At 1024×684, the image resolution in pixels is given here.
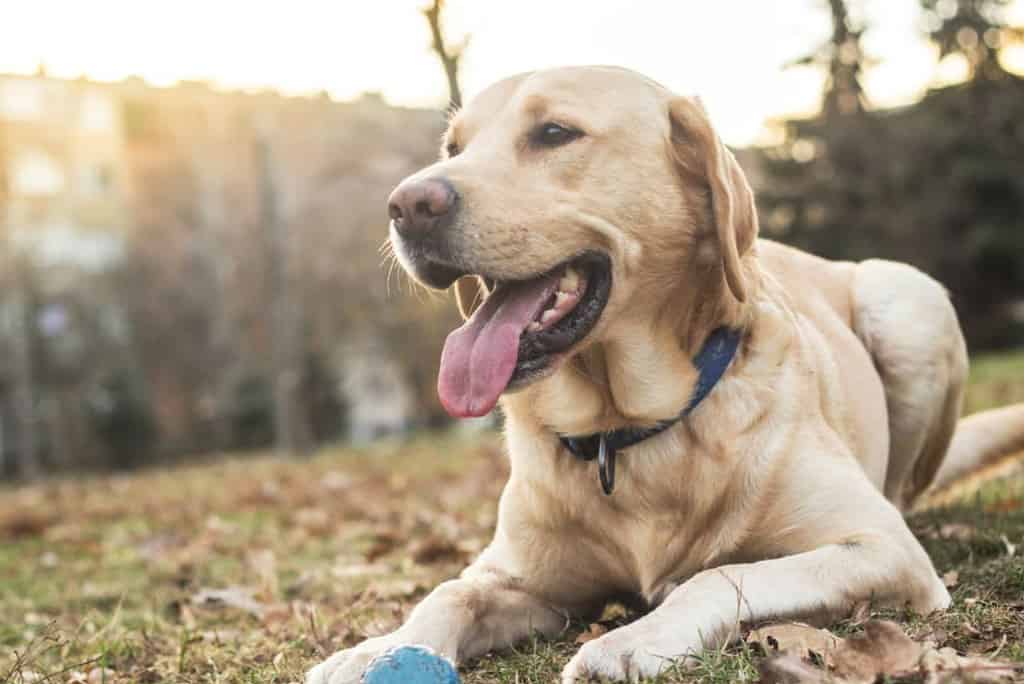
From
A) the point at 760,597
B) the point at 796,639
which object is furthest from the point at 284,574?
the point at 796,639

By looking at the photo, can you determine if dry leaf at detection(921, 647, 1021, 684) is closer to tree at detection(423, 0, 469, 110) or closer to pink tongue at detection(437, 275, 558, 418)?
pink tongue at detection(437, 275, 558, 418)

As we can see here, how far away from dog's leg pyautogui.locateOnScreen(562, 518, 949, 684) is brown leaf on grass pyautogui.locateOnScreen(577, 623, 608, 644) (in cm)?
46

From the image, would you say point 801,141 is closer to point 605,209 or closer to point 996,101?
point 996,101

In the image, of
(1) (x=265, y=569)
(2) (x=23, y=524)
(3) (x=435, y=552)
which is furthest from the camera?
(2) (x=23, y=524)

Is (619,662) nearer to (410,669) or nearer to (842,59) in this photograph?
(410,669)

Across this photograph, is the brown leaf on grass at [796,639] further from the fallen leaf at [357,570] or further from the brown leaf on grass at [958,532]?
the fallen leaf at [357,570]

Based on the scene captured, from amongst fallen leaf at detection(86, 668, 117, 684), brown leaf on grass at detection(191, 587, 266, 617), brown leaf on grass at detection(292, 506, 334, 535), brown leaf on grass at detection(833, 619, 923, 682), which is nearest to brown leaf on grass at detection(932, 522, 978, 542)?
brown leaf on grass at detection(833, 619, 923, 682)

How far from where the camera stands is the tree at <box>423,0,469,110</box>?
9.97 meters

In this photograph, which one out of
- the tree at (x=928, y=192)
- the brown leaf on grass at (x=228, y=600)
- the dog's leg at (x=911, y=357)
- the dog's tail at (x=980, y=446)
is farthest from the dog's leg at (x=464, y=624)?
the tree at (x=928, y=192)

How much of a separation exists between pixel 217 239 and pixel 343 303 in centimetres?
334

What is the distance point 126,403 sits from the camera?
2397 centimetres

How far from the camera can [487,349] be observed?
2.83 meters

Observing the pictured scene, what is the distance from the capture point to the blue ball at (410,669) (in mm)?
2346

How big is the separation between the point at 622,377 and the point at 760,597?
27.6 inches
